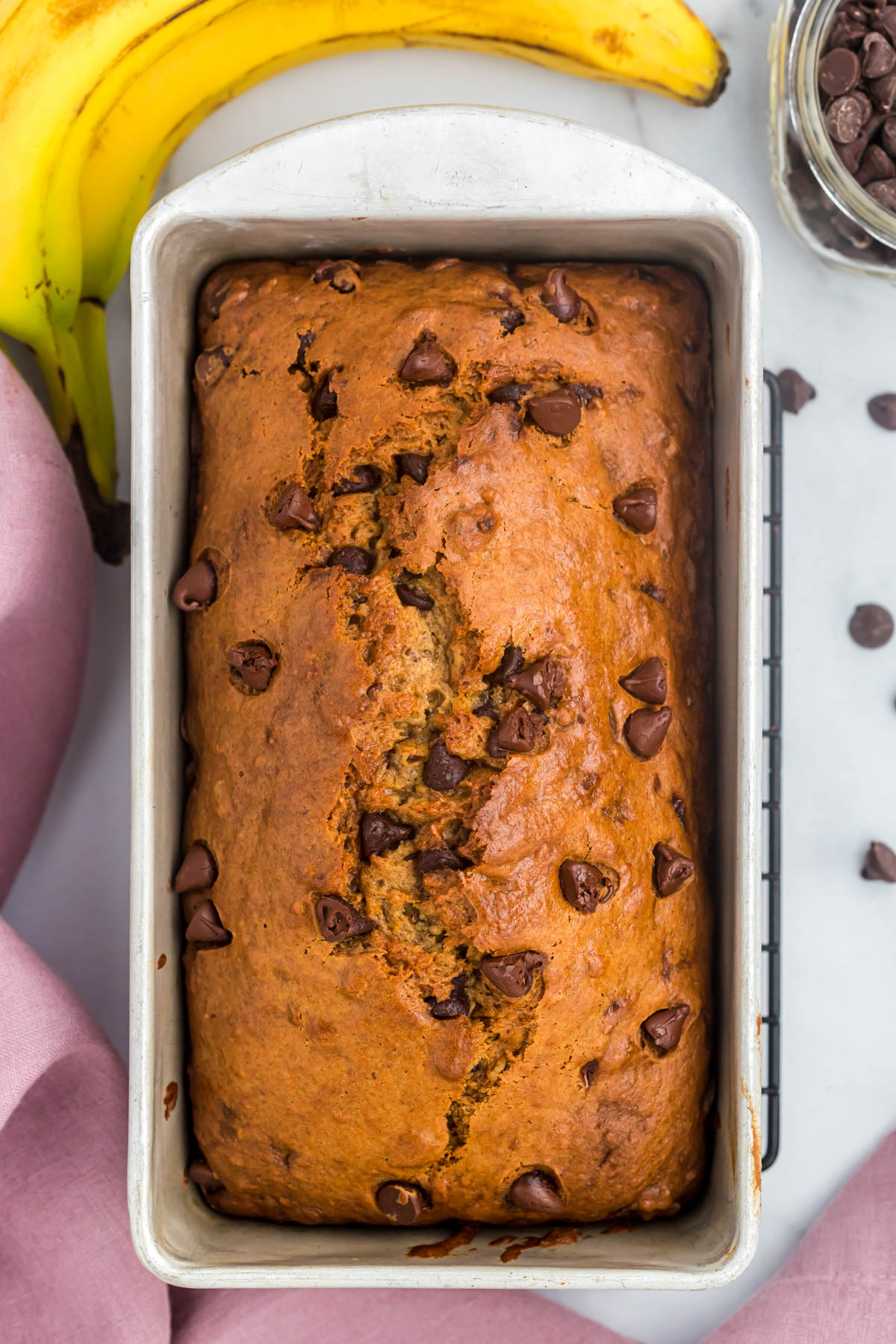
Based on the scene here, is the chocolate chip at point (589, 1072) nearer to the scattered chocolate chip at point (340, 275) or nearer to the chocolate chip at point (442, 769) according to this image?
the chocolate chip at point (442, 769)

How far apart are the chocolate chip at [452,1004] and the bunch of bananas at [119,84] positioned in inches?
36.1

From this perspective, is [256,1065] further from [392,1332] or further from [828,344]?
[828,344]

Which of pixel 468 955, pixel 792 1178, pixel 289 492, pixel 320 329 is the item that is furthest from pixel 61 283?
pixel 792 1178

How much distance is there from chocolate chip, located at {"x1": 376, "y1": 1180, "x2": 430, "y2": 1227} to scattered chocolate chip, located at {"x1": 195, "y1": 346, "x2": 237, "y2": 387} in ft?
3.67

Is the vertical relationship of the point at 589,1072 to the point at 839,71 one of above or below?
below

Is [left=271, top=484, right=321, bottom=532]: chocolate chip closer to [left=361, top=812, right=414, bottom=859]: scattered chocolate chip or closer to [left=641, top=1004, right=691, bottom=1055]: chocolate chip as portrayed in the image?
[left=361, top=812, right=414, bottom=859]: scattered chocolate chip

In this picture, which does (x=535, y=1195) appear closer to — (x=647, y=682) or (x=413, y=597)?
(x=647, y=682)

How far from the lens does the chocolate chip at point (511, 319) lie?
149 cm

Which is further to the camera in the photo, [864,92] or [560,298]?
[864,92]

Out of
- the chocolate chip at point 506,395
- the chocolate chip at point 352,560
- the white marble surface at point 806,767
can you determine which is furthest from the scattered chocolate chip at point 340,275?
the white marble surface at point 806,767

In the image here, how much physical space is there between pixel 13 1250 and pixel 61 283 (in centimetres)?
148

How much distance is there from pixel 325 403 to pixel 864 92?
95 cm

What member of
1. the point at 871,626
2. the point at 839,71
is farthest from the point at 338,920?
the point at 839,71

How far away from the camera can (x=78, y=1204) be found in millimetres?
1775
